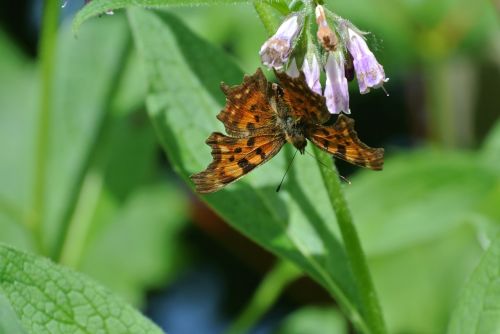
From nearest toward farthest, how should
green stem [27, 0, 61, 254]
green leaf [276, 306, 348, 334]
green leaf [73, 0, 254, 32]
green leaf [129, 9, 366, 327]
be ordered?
green leaf [73, 0, 254, 32]
green leaf [129, 9, 366, 327]
green stem [27, 0, 61, 254]
green leaf [276, 306, 348, 334]

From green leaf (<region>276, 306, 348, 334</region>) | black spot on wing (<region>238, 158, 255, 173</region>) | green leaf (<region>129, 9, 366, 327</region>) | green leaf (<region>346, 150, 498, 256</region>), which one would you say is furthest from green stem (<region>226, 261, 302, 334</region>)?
black spot on wing (<region>238, 158, 255, 173</region>)

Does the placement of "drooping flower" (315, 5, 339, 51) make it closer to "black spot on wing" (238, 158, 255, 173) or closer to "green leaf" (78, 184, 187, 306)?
"black spot on wing" (238, 158, 255, 173)

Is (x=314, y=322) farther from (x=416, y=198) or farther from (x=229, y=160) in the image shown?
(x=229, y=160)

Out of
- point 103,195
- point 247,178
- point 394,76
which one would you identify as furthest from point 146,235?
point 247,178

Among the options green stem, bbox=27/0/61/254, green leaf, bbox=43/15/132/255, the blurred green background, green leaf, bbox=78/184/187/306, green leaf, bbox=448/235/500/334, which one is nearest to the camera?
green leaf, bbox=448/235/500/334

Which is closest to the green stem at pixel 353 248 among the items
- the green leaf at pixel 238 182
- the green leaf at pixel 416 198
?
the green leaf at pixel 238 182
